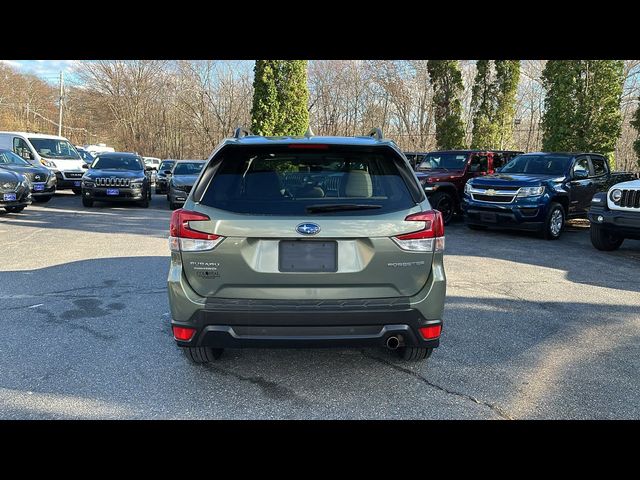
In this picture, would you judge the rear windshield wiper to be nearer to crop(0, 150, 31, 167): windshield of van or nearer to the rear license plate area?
the rear license plate area

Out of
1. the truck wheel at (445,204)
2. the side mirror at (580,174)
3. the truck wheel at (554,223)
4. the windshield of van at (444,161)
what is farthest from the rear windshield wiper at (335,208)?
the windshield of van at (444,161)

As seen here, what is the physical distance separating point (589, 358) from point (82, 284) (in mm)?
5720

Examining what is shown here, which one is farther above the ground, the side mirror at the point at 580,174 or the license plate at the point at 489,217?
the side mirror at the point at 580,174

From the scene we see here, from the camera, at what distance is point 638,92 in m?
29.9

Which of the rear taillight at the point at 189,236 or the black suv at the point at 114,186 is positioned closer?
the rear taillight at the point at 189,236

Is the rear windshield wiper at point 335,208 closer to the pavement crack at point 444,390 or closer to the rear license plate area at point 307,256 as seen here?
the rear license plate area at point 307,256

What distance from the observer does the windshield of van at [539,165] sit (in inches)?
459

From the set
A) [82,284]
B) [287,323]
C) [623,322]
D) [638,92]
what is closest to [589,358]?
[623,322]

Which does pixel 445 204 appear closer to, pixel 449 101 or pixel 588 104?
pixel 588 104

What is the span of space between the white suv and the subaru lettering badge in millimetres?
7593

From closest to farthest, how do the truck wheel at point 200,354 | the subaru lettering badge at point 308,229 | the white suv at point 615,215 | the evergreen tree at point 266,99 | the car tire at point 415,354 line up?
the subaru lettering badge at point 308,229
the truck wheel at point 200,354
the car tire at point 415,354
the white suv at point 615,215
the evergreen tree at point 266,99

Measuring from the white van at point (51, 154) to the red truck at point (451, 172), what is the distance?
12.7 m

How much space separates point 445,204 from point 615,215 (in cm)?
504

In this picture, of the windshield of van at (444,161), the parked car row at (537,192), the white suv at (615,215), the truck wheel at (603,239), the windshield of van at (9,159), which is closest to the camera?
the white suv at (615,215)
